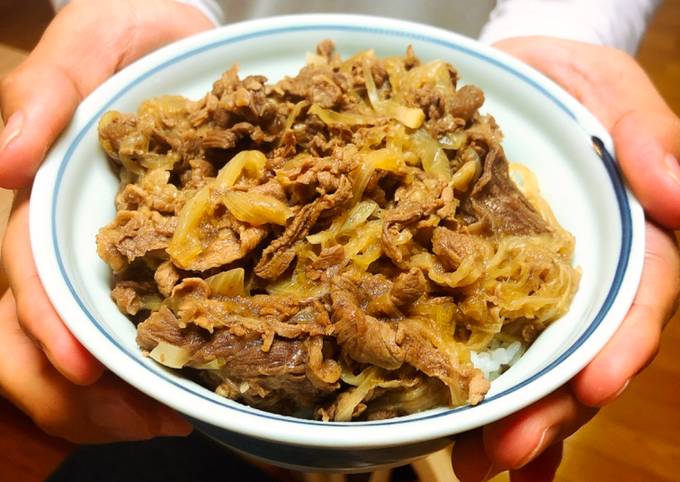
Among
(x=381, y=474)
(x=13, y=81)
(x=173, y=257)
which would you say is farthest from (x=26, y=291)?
(x=381, y=474)

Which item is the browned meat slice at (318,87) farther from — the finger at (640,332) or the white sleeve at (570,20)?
the white sleeve at (570,20)

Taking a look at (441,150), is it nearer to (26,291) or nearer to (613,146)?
(613,146)

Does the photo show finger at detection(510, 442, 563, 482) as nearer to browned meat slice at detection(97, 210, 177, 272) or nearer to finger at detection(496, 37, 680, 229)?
finger at detection(496, 37, 680, 229)

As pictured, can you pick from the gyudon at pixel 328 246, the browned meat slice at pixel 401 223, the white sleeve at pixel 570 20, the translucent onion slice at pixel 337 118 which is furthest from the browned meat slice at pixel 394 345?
the white sleeve at pixel 570 20

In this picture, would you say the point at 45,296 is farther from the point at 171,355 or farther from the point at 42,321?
the point at 171,355

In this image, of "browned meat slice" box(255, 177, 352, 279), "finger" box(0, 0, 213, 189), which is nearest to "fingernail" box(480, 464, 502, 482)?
"browned meat slice" box(255, 177, 352, 279)

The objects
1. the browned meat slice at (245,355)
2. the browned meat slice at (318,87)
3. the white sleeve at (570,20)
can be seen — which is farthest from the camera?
the white sleeve at (570,20)
